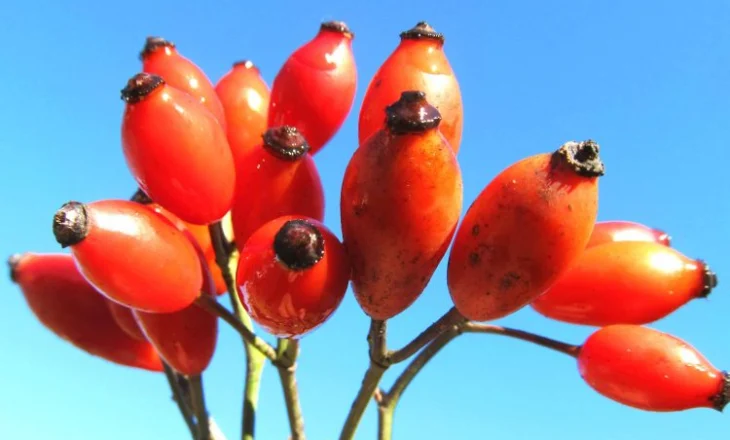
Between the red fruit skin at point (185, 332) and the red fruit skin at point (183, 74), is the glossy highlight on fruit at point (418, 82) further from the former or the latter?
the red fruit skin at point (185, 332)

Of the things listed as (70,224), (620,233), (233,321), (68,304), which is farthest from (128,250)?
(620,233)

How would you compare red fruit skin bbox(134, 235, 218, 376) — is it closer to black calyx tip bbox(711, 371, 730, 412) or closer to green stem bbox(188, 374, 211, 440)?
green stem bbox(188, 374, 211, 440)

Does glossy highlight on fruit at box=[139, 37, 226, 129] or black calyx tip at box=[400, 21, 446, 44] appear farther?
glossy highlight on fruit at box=[139, 37, 226, 129]

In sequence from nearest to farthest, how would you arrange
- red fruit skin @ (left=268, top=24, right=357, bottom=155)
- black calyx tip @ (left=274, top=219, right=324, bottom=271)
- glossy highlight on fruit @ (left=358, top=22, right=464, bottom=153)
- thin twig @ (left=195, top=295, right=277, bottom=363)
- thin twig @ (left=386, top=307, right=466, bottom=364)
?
black calyx tip @ (left=274, top=219, right=324, bottom=271) → thin twig @ (left=386, top=307, right=466, bottom=364) → glossy highlight on fruit @ (left=358, top=22, right=464, bottom=153) → thin twig @ (left=195, top=295, right=277, bottom=363) → red fruit skin @ (left=268, top=24, right=357, bottom=155)

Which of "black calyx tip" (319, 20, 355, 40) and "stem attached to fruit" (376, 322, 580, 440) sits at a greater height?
"black calyx tip" (319, 20, 355, 40)

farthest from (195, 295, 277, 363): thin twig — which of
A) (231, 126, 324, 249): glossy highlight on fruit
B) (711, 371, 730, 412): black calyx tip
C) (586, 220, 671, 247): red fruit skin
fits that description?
(711, 371, 730, 412): black calyx tip

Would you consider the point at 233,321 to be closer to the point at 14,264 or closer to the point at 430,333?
the point at 430,333

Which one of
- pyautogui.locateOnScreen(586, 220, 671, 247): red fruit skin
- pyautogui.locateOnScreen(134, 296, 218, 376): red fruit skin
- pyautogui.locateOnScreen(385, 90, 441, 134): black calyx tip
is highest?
pyautogui.locateOnScreen(586, 220, 671, 247): red fruit skin

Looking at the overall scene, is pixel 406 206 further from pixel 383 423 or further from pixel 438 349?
pixel 383 423
